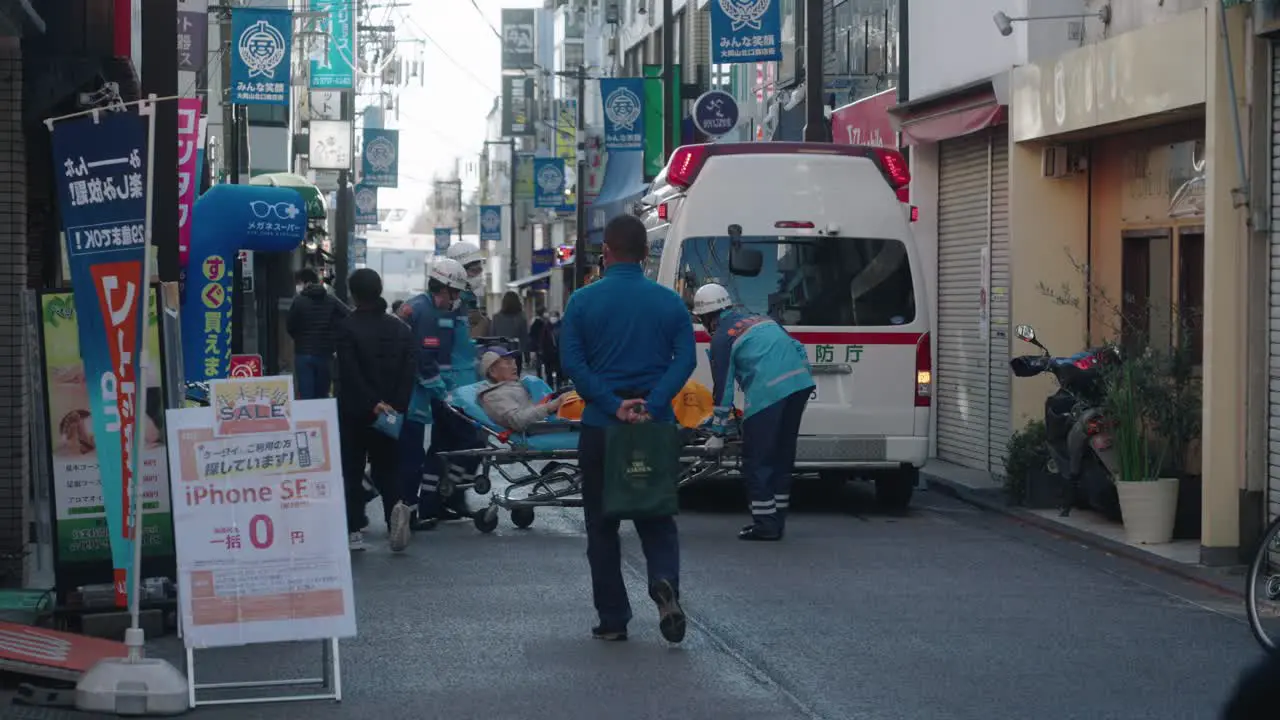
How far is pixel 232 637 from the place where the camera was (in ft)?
23.7

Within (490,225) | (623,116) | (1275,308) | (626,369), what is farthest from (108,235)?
(490,225)

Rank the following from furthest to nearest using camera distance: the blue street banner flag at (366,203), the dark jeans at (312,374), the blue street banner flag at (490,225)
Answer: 1. the blue street banner flag at (490,225)
2. the blue street banner flag at (366,203)
3. the dark jeans at (312,374)

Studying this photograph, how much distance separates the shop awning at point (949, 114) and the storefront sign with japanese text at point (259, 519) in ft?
36.7

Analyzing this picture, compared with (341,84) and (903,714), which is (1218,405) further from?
(341,84)

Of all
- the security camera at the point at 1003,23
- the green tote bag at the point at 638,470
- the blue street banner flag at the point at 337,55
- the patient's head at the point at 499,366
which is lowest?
the green tote bag at the point at 638,470

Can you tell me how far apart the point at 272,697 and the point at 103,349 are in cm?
192

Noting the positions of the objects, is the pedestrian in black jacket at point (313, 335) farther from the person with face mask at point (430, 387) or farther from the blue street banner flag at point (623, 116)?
the blue street banner flag at point (623, 116)

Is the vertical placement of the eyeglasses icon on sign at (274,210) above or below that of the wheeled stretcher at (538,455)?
above

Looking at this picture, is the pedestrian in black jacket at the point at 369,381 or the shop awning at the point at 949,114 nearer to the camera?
the pedestrian in black jacket at the point at 369,381

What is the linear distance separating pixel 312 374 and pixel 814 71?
256 inches

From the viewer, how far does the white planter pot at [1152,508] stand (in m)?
12.6

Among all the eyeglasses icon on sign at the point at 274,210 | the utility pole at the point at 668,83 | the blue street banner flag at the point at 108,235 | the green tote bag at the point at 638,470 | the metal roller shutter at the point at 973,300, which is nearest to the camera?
the blue street banner flag at the point at 108,235

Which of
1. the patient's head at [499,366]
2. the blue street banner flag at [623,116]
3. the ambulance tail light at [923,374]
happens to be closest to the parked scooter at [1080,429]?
the ambulance tail light at [923,374]

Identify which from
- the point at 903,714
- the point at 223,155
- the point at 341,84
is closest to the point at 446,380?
the point at 903,714
